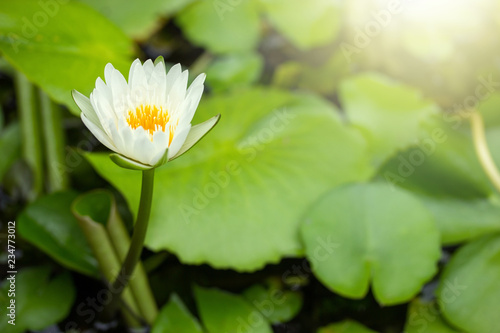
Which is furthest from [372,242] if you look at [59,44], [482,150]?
[59,44]

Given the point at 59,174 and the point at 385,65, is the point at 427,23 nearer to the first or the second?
the point at 385,65

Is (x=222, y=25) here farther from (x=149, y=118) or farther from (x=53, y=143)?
(x=149, y=118)

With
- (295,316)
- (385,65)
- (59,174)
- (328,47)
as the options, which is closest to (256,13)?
(328,47)

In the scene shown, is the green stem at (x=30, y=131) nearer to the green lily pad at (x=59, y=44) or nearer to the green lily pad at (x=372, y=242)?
the green lily pad at (x=59, y=44)

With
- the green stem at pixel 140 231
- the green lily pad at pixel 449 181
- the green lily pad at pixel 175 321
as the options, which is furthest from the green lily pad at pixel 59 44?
the green lily pad at pixel 449 181

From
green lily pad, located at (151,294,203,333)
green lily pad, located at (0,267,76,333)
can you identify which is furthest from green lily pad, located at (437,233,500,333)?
green lily pad, located at (0,267,76,333)

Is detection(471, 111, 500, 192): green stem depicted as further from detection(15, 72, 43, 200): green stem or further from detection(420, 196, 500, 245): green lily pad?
detection(15, 72, 43, 200): green stem
